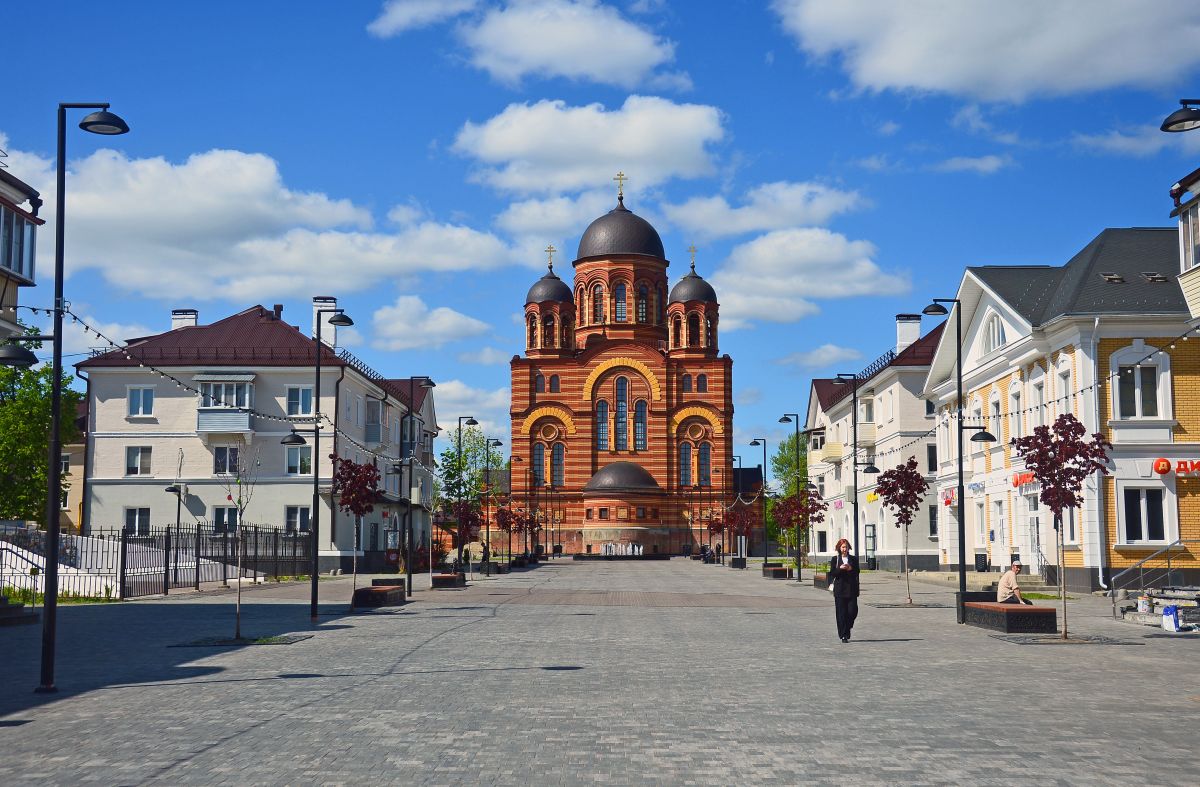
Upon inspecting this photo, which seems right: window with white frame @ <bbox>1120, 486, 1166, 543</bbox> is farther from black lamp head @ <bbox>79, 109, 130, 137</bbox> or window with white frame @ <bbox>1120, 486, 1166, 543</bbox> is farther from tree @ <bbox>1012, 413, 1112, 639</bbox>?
black lamp head @ <bbox>79, 109, 130, 137</bbox>

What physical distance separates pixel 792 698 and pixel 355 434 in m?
46.8

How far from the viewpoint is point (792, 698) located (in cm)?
1312

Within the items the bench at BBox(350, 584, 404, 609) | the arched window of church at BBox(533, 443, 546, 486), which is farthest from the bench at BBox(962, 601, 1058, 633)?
the arched window of church at BBox(533, 443, 546, 486)

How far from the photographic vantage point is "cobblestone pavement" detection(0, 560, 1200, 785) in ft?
30.2

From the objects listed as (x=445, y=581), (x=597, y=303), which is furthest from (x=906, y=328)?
(x=597, y=303)

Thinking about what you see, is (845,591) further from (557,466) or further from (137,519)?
(557,466)

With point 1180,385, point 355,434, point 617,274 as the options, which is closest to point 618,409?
point 617,274

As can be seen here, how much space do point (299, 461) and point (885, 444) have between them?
28387mm

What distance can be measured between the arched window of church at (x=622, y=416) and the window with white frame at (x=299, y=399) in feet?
192

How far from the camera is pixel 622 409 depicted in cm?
11200

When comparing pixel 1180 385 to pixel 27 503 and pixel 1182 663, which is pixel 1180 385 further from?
pixel 27 503

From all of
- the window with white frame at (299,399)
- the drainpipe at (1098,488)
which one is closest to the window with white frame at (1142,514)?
the drainpipe at (1098,488)

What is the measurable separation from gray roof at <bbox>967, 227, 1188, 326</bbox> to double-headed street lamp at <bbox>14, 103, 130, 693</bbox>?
27.8 metres

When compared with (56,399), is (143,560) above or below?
below
